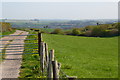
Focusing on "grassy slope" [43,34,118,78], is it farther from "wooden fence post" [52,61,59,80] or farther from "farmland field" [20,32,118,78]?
"wooden fence post" [52,61,59,80]

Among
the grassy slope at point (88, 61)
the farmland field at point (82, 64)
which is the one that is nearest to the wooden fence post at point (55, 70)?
the farmland field at point (82, 64)

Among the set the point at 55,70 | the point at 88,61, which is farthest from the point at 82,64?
the point at 55,70

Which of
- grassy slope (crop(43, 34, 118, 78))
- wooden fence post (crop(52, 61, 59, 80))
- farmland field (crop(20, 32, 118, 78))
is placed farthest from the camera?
grassy slope (crop(43, 34, 118, 78))

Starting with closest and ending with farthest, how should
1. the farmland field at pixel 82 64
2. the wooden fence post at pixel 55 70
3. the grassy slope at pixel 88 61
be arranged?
1. the wooden fence post at pixel 55 70
2. the farmland field at pixel 82 64
3. the grassy slope at pixel 88 61

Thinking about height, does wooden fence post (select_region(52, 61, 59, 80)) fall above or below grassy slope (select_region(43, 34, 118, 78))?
above

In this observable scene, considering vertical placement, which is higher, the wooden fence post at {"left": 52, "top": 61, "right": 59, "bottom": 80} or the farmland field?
the wooden fence post at {"left": 52, "top": 61, "right": 59, "bottom": 80}

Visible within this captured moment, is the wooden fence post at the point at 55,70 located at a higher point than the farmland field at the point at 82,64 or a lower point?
higher

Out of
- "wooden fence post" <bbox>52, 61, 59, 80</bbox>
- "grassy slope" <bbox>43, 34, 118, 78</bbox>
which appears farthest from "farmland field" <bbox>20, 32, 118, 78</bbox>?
"wooden fence post" <bbox>52, 61, 59, 80</bbox>

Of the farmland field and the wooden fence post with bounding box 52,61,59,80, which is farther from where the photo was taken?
the farmland field

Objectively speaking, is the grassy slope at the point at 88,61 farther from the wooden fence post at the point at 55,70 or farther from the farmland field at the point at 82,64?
the wooden fence post at the point at 55,70

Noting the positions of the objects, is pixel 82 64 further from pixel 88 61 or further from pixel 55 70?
pixel 55 70

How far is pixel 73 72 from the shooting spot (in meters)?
11.5

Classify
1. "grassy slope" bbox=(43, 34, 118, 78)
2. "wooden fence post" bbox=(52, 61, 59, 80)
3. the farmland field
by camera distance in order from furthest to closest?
"grassy slope" bbox=(43, 34, 118, 78) < the farmland field < "wooden fence post" bbox=(52, 61, 59, 80)

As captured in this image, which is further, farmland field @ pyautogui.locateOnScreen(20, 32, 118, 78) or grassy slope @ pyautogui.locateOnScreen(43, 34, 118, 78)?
grassy slope @ pyautogui.locateOnScreen(43, 34, 118, 78)
